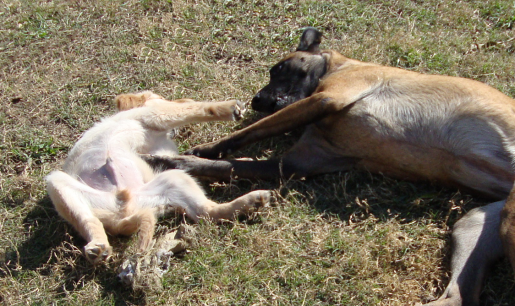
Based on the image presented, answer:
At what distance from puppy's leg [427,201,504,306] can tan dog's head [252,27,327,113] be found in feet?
6.83

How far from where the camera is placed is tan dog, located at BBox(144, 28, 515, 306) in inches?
154

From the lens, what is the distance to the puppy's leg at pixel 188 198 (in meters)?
4.13

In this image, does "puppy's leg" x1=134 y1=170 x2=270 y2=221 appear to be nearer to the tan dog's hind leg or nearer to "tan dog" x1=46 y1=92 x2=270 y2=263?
"tan dog" x1=46 y1=92 x2=270 y2=263

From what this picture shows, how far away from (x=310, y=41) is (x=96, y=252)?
3.18 meters

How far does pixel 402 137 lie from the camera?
4410 millimetres

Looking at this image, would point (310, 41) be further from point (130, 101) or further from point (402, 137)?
point (130, 101)

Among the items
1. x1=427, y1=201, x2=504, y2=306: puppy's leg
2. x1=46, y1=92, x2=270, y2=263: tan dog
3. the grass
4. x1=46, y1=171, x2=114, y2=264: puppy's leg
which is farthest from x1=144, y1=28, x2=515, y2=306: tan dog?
x1=46, y1=171, x2=114, y2=264: puppy's leg

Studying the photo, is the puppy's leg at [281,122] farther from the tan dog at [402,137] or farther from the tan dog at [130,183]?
the tan dog at [130,183]

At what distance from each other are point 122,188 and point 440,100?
2671 mm

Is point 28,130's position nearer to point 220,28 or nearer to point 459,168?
point 220,28

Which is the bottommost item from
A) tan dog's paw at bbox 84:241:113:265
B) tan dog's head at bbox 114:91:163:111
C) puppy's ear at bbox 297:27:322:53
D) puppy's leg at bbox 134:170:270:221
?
tan dog's paw at bbox 84:241:113:265

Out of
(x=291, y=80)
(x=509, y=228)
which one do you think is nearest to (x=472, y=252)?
(x=509, y=228)

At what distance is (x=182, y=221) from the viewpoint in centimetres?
428

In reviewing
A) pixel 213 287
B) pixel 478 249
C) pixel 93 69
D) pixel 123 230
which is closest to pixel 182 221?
pixel 123 230
